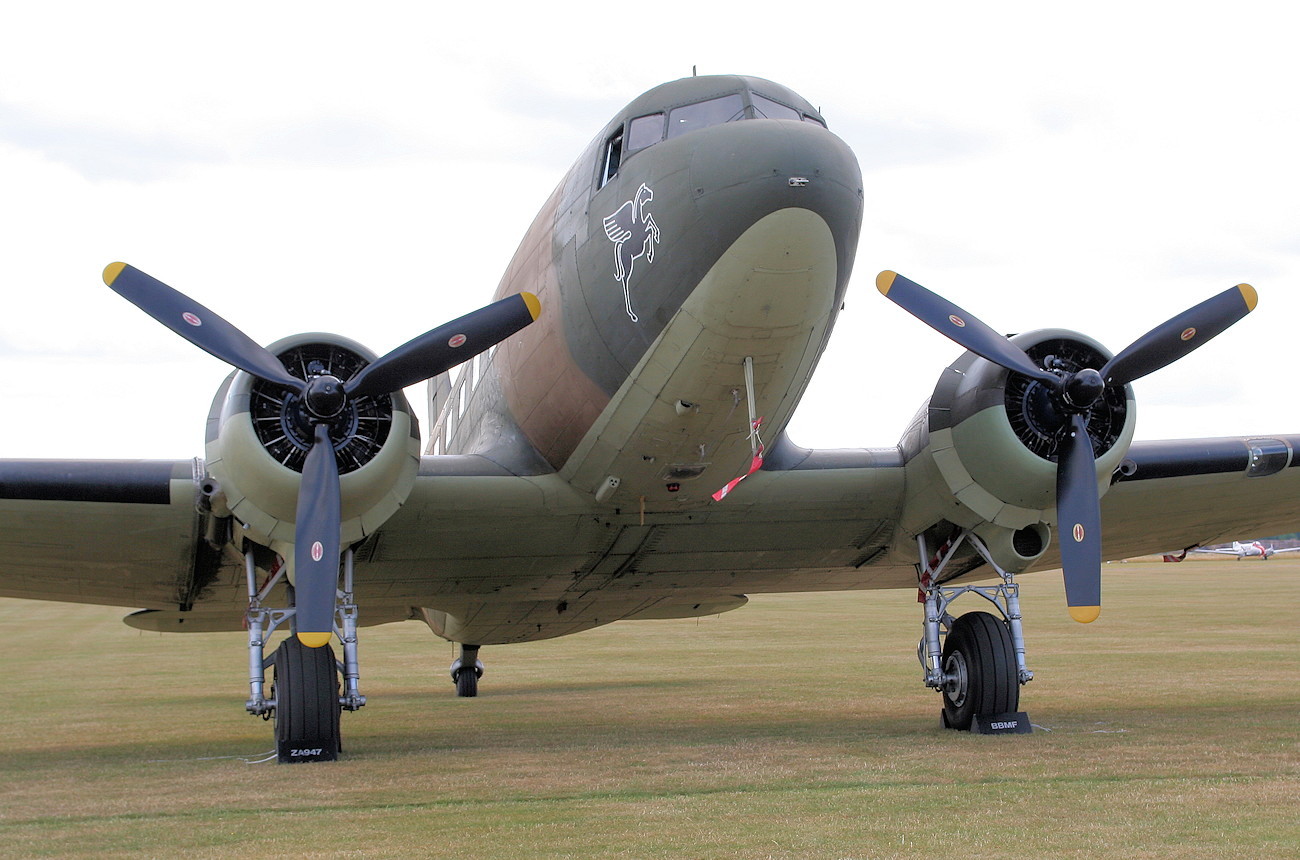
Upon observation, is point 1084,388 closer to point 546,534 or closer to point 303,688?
point 546,534

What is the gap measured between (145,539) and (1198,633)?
2072 cm

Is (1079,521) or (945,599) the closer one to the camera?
(1079,521)

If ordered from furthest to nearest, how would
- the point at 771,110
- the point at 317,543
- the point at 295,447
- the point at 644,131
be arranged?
1. the point at 295,447
2. the point at 644,131
3. the point at 317,543
4. the point at 771,110

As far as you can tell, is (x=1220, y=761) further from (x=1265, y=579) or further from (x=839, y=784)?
(x=1265, y=579)

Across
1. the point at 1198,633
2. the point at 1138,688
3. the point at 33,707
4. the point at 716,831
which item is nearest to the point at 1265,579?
the point at 1198,633

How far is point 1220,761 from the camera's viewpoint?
869cm

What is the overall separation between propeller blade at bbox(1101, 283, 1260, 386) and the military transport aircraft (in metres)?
0.02

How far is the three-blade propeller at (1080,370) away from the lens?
10508 millimetres

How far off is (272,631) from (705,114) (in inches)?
193

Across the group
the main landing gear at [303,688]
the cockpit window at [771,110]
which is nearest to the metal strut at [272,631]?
the main landing gear at [303,688]

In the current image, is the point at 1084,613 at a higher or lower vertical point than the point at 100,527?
lower

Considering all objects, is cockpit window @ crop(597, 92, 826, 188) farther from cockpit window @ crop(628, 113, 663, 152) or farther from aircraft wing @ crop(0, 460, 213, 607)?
aircraft wing @ crop(0, 460, 213, 607)

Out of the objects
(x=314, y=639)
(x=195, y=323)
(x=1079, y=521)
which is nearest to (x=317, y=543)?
(x=314, y=639)

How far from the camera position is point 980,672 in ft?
36.7
